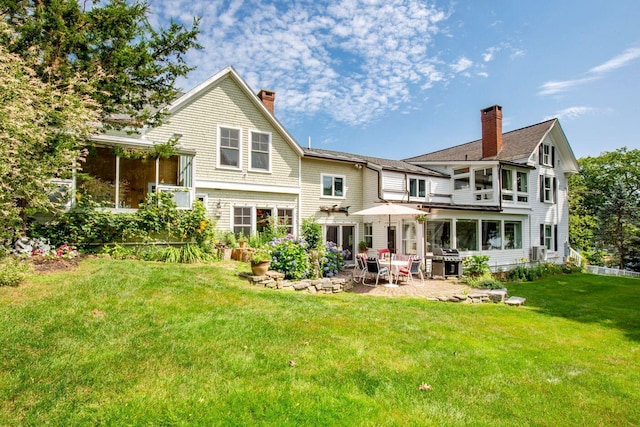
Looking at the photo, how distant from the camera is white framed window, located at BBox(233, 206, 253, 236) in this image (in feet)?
48.4

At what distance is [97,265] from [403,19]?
11.8 m

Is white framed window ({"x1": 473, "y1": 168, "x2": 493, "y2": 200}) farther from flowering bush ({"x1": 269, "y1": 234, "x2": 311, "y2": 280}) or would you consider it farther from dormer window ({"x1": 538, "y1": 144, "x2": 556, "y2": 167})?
flowering bush ({"x1": 269, "y1": 234, "x2": 311, "y2": 280})

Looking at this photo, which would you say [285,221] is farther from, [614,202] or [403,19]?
[614,202]

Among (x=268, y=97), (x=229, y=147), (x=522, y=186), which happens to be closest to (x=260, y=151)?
(x=229, y=147)

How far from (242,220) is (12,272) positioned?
357 inches

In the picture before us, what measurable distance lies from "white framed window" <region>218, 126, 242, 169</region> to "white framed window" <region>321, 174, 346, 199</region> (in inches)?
184

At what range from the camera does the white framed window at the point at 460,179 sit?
67.5 ft

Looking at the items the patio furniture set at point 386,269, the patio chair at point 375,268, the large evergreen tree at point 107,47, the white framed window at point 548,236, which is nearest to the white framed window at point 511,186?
the white framed window at point 548,236

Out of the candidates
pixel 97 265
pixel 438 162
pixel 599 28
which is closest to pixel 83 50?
pixel 97 265

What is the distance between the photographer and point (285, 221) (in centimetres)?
1566

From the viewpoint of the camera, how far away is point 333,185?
17.8 meters

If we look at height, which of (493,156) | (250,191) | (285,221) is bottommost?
(285,221)

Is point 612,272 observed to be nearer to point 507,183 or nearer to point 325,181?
point 507,183

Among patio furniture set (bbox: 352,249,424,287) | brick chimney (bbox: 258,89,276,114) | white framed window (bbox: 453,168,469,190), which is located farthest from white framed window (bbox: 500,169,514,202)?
brick chimney (bbox: 258,89,276,114)
